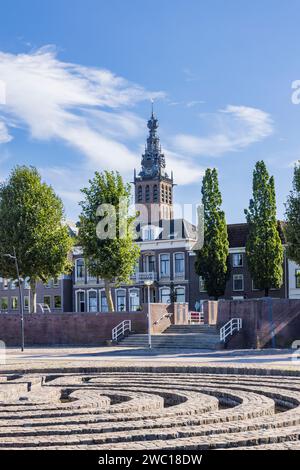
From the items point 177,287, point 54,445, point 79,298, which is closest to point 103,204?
point 177,287

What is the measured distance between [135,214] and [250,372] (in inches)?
1233

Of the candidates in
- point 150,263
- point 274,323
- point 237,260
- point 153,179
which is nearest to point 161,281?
point 150,263

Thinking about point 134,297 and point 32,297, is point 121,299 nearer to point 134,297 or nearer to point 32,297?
point 134,297

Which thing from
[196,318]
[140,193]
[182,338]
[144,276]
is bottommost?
[182,338]

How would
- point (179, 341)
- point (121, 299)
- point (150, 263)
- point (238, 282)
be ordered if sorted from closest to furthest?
point (179, 341) < point (238, 282) < point (150, 263) < point (121, 299)

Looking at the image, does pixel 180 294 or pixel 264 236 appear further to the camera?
pixel 180 294

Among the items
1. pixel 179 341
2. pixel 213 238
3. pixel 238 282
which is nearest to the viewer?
pixel 179 341

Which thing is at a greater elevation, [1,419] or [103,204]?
[103,204]

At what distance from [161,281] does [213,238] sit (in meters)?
11.1

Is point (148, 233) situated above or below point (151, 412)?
above

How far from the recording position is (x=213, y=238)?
6600 centimetres

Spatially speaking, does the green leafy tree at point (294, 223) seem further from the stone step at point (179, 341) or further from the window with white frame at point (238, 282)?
the window with white frame at point (238, 282)
